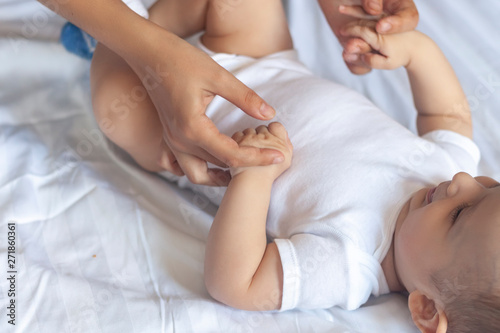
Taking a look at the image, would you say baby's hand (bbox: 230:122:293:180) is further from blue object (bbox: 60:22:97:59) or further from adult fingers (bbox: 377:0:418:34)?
blue object (bbox: 60:22:97:59)

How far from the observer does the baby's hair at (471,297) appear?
0.63 metres

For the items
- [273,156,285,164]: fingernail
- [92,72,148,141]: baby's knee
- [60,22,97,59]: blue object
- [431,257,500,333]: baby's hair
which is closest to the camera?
[431,257,500,333]: baby's hair

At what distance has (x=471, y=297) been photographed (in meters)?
0.66

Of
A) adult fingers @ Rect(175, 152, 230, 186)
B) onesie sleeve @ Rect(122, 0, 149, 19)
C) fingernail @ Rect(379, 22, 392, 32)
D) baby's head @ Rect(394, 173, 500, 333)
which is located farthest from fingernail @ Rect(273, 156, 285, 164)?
onesie sleeve @ Rect(122, 0, 149, 19)

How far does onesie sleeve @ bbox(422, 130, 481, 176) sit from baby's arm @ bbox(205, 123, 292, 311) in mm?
365

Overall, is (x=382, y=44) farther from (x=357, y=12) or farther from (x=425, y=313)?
(x=425, y=313)

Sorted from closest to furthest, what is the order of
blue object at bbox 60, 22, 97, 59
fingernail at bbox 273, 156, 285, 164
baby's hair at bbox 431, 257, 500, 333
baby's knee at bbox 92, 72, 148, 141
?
baby's hair at bbox 431, 257, 500, 333 < fingernail at bbox 273, 156, 285, 164 < baby's knee at bbox 92, 72, 148, 141 < blue object at bbox 60, 22, 97, 59

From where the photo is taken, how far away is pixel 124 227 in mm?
836

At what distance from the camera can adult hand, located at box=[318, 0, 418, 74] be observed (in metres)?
0.89

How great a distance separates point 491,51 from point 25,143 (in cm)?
98

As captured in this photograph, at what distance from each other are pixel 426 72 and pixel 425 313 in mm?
465

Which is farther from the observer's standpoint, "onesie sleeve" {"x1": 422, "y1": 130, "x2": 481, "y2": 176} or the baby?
"onesie sleeve" {"x1": 422, "y1": 130, "x2": 481, "y2": 176}

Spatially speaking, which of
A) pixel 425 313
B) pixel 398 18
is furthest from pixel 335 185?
pixel 398 18

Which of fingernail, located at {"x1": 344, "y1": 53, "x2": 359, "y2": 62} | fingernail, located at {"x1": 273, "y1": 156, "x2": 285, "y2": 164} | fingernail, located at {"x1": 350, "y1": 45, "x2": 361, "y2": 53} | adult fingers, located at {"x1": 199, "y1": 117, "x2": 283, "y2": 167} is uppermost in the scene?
fingernail, located at {"x1": 350, "y1": 45, "x2": 361, "y2": 53}
